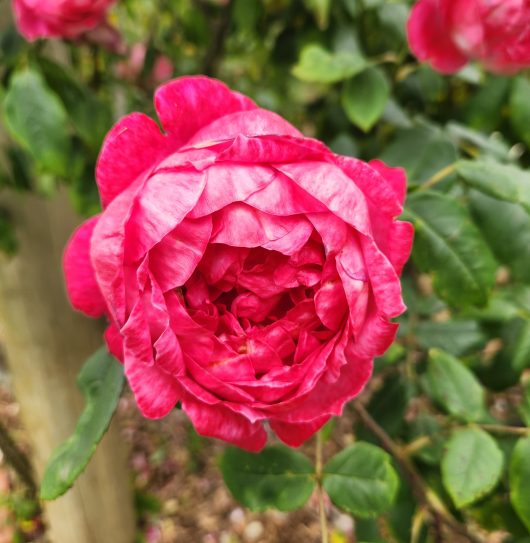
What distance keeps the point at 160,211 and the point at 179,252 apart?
0.04m

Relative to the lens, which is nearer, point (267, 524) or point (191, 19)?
point (191, 19)

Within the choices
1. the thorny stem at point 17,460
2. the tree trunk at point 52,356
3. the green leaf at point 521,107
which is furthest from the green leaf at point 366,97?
the thorny stem at point 17,460

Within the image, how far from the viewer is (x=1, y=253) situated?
120 centimetres

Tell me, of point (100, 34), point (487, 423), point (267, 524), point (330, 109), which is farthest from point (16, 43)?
point (267, 524)

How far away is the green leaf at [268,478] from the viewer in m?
0.64

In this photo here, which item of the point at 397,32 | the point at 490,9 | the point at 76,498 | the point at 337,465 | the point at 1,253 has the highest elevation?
the point at 490,9

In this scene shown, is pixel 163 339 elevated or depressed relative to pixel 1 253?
elevated

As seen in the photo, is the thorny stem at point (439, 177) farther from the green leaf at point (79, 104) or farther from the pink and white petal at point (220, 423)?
the green leaf at point (79, 104)

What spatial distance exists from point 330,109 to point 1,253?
0.80m

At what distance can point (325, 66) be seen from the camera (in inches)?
31.7

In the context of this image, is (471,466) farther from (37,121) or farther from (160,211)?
(37,121)

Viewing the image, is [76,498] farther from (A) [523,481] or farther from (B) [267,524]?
(A) [523,481]

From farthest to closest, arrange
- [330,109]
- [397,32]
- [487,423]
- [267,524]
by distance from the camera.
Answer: [267,524] → [330,109] → [397,32] → [487,423]

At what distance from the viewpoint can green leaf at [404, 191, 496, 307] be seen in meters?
0.64
